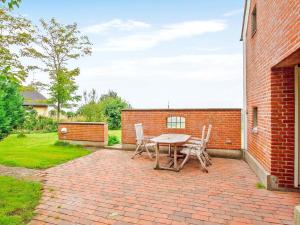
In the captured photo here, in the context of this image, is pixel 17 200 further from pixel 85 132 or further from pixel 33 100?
pixel 33 100

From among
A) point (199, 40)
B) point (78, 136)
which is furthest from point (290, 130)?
point (199, 40)

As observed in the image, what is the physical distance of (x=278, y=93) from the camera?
4.56 meters

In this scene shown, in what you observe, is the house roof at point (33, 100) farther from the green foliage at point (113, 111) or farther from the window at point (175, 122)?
the window at point (175, 122)

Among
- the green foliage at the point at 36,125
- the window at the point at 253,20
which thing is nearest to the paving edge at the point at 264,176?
the window at the point at 253,20

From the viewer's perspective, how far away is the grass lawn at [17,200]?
339cm

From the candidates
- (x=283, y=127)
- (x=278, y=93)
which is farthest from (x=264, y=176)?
(x=278, y=93)

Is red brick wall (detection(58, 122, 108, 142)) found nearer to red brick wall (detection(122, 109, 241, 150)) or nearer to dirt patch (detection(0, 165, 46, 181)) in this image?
red brick wall (detection(122, 109, 241, 150))

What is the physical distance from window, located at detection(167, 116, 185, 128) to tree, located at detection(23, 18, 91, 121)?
9821 mm

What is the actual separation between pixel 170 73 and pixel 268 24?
15.3 metres

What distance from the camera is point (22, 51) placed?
608 inches

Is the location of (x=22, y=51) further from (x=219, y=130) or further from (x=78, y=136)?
(x=219, y=130)

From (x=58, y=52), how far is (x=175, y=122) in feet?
39.4

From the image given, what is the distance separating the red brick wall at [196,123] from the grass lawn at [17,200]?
478 cm

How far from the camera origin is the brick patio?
11.2ft
